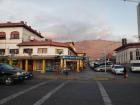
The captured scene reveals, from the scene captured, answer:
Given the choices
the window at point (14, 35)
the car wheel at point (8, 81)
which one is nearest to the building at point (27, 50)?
the window at point (14, 35)

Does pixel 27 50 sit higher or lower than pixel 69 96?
higher

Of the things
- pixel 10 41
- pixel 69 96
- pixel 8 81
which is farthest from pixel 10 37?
pixel 69 96

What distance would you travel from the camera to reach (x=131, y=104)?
12617 mm

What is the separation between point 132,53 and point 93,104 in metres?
59.7

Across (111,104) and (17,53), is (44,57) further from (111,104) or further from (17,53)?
(111,104)

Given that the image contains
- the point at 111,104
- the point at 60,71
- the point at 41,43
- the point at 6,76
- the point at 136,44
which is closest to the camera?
the point at 111,104

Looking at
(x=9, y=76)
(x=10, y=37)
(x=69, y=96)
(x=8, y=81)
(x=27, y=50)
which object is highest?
(x=10, y=37)

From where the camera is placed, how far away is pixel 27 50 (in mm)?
53719

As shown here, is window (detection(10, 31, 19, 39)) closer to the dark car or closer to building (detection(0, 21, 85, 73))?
building (detection(0, 21, 85, 73))

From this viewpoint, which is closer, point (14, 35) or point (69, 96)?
point (69, 96)

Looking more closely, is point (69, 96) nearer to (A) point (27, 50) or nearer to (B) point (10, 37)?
(A) point (27, 50)

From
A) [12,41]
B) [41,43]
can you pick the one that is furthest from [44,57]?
[12,41]

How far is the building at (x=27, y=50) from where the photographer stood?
5259 centimetres

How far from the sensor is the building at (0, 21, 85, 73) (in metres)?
52.6
